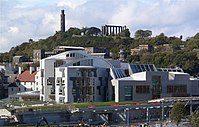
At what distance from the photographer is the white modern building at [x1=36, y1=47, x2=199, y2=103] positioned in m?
45.0

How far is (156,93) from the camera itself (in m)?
47.1

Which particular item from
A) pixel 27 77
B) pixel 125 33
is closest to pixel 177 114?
pixel 27 77

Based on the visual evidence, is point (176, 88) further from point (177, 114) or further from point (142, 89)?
point (177, 114)

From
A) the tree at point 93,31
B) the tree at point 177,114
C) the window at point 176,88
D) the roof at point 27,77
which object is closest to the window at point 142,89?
the window at point 176,88

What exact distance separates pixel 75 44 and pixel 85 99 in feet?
179

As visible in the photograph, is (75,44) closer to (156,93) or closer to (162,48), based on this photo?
(162,48)

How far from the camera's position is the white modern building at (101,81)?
45.0 metres

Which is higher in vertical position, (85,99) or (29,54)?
(29,54)

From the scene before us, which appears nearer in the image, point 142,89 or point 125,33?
point 142,89

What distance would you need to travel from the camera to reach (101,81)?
1857 inches

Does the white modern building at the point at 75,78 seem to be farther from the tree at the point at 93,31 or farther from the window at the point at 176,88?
the tree at the point at 93,31

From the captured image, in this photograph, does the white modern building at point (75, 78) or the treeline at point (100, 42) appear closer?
the white modern building at point (75, 78)

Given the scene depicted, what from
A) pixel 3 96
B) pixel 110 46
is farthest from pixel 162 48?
pixel 3 96

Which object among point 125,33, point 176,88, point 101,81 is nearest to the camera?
point 101,81
